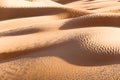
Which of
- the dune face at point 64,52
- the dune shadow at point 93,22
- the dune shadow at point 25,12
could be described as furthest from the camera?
the dune shadow at point 25,12

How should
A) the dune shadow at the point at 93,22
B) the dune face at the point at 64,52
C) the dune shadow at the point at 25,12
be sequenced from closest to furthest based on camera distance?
the dune face at the point at 64,52 → the dune shadow at the point at 93,22 → the dune shadow at the point at 25,12

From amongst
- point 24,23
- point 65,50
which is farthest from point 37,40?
point 24,23

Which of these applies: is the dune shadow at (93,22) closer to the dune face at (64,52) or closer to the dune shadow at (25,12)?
the dune face at (64,52)

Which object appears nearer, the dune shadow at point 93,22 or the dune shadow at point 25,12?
the dune shadow at point 93,22

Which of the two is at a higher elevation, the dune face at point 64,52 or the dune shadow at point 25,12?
the dune face at point 64,52

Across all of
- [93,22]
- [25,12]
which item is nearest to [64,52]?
[93,22]

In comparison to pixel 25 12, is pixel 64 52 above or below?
above

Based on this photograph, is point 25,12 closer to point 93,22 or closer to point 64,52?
point 93,22

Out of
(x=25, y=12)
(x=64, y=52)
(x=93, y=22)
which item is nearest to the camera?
(x=64, y=52)

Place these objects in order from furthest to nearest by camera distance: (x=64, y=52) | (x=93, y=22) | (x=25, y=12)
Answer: (x=25, y=12) < (x=93, y=22) < (x=64, y=52)

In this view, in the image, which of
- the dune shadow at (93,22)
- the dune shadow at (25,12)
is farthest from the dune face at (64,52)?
the dune shadow at (25,12)

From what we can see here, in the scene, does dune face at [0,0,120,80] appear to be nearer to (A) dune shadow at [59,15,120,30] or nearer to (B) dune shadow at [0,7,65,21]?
(A) dune shadow at [59,15,120,30]

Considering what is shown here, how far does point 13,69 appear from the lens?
3.98 ft

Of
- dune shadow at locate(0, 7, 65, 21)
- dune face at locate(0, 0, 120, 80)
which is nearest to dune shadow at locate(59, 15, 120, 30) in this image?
dune face at locate(0, 0, 120, 80)
